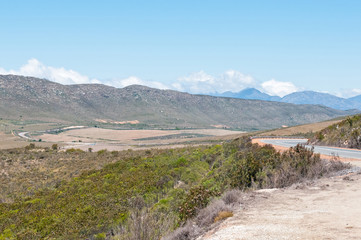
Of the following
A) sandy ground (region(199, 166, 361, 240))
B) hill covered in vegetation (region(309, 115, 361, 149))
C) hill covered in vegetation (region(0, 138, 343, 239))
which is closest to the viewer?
sandy ground (region(199, 166, 361, 240))

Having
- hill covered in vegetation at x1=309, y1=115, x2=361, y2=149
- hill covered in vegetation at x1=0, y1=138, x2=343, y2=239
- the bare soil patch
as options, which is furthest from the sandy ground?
the bare soil patch

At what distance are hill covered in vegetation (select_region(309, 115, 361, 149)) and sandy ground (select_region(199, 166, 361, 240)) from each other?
38.4 ft

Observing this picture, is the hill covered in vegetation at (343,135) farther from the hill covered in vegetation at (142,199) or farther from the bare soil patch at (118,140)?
the bare soil patch at (118,140)

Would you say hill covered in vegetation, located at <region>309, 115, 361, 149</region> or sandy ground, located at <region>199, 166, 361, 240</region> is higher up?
A: hill covered in vegetation, located at <region>309, 115, 361, 149</region>

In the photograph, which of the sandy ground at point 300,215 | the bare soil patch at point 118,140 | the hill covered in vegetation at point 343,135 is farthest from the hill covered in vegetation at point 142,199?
the bare soil patch at point 118,140

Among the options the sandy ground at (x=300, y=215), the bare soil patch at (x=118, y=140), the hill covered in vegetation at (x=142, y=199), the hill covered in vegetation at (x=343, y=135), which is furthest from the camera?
the bare soil patch at (x=118, y=140)

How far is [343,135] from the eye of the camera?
23531 millimetres

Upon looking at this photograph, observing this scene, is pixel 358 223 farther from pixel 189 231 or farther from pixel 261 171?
pixel 261 171

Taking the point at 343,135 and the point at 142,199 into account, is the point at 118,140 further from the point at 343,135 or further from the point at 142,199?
the point at 142,199

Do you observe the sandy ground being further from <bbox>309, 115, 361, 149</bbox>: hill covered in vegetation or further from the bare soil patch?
the bare soil patch

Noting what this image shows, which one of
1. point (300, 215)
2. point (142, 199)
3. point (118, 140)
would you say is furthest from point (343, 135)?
point (118, 140)

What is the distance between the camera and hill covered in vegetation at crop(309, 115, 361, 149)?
21.8 meters

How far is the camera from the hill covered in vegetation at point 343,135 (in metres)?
21.8

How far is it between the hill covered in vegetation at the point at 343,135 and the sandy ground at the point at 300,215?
38.4 ft
